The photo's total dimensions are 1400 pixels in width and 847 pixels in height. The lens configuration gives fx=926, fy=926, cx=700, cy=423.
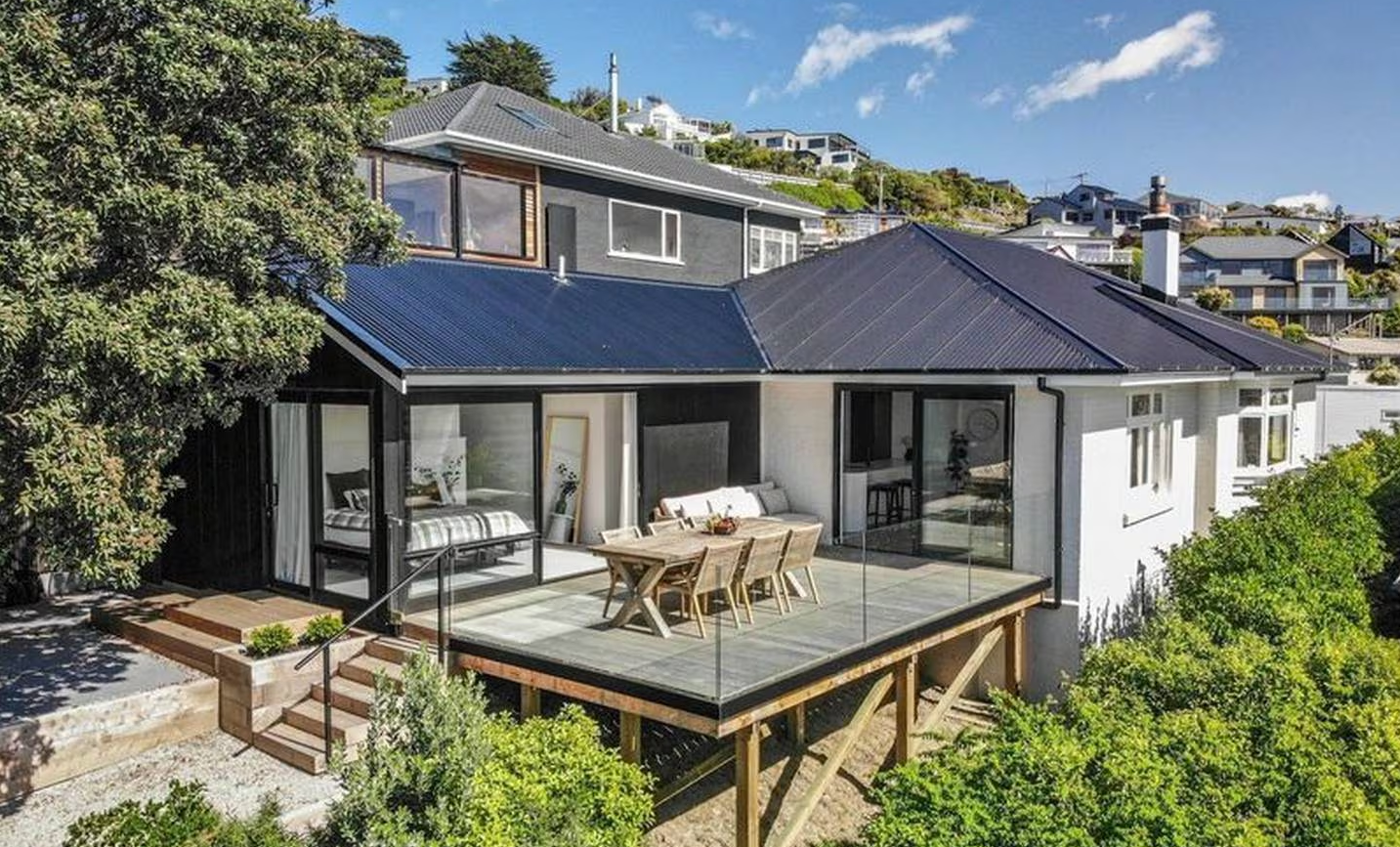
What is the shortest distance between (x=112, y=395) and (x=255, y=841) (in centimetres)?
340

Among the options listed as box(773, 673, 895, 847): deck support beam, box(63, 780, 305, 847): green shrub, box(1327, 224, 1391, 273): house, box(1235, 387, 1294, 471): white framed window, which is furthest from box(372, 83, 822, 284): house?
box(1327, 224, 1391, 273): house

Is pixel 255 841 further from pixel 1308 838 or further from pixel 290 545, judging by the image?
pixel 1308 838

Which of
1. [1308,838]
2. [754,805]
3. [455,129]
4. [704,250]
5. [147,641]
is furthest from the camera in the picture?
[704,250]

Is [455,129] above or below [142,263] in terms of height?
above

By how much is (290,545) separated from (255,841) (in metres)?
5.10

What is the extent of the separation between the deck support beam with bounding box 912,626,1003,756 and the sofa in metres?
3.38

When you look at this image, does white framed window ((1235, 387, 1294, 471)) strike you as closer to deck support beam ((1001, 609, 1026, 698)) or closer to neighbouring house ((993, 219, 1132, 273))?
deck support beam ((1001, 609, 1026, 698))

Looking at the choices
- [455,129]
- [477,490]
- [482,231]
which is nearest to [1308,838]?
[477,490]

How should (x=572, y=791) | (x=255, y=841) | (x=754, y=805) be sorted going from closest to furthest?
(x=255, y=841), (x=572, y=791), (x=754, y=805)

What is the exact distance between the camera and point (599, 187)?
17.3 meters

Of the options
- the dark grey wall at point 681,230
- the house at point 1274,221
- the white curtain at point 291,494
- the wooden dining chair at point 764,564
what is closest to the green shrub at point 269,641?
the white curtain at point 291,494

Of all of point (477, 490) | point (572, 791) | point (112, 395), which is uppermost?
point (112, 395)

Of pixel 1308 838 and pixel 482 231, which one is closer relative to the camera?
pixel 1308 838

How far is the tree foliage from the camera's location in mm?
5340
